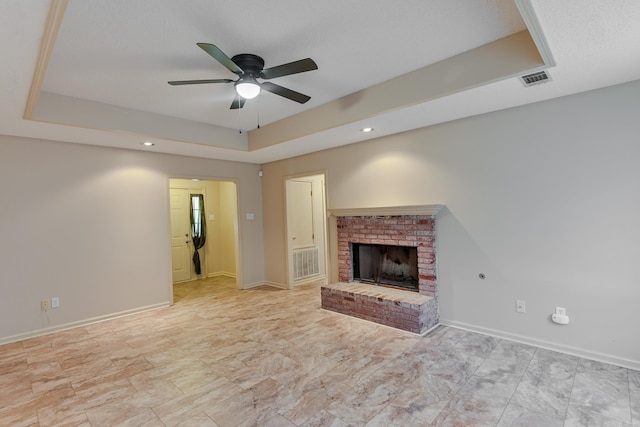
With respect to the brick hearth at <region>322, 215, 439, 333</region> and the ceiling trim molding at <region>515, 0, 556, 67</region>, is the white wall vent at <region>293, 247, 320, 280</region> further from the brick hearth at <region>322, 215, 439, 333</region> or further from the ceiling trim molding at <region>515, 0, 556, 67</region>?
the ceiling trim molding at <region>515, 0, 556, 67</region>

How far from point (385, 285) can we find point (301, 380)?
2.11 m

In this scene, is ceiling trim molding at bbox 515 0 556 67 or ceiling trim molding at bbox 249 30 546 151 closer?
ceiling trim molding at bbox 515 0 556 67

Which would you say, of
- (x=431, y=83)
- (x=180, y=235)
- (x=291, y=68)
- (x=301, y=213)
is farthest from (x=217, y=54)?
(x=180, y=235)

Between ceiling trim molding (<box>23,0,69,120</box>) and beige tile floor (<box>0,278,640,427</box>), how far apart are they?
2.47m

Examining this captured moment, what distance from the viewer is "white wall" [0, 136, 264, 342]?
376 cm

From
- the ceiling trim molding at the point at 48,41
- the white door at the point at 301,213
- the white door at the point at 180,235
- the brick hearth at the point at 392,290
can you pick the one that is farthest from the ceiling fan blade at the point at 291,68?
the white door at the point at 180,235

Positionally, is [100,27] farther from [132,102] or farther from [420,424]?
[420,424]

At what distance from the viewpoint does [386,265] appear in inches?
180

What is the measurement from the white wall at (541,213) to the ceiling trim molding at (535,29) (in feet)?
3.27

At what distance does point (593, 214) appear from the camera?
9.45 ft

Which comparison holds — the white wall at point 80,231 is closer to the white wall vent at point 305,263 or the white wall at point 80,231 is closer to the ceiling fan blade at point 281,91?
the white wall vent at point 305,263

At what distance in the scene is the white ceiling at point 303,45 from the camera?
6.27ft

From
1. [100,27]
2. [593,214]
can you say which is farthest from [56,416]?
[593,214]

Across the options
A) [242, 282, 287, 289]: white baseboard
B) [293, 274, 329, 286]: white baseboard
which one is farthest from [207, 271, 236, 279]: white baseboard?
[293, 274, 329, 286]: white baseboard
